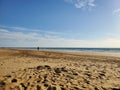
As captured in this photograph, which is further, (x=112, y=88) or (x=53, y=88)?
(x=112, y=88)

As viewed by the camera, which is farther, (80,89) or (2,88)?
(80,89)

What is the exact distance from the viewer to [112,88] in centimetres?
511

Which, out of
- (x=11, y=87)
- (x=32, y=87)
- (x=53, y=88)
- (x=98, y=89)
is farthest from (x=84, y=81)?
(x=11, y=87)

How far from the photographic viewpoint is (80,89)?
15.8ft

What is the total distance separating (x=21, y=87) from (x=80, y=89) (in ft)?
6.08

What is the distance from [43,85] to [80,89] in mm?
1220

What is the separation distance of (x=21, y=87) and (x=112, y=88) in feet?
9.85

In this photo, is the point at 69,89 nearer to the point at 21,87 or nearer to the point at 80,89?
the point at 80,89

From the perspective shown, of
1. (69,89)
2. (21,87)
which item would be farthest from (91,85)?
(21,87)

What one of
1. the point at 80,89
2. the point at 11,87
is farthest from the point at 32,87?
the point at 80,89

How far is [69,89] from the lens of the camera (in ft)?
15.6

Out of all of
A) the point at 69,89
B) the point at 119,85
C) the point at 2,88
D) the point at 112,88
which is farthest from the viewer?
the point at 119,85

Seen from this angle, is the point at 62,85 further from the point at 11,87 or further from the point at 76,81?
the point at 11,87

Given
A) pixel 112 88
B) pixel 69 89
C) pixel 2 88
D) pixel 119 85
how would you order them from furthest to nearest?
pixel 119 85
pixel 112 88
pixel 69 89
pixel 2 88
